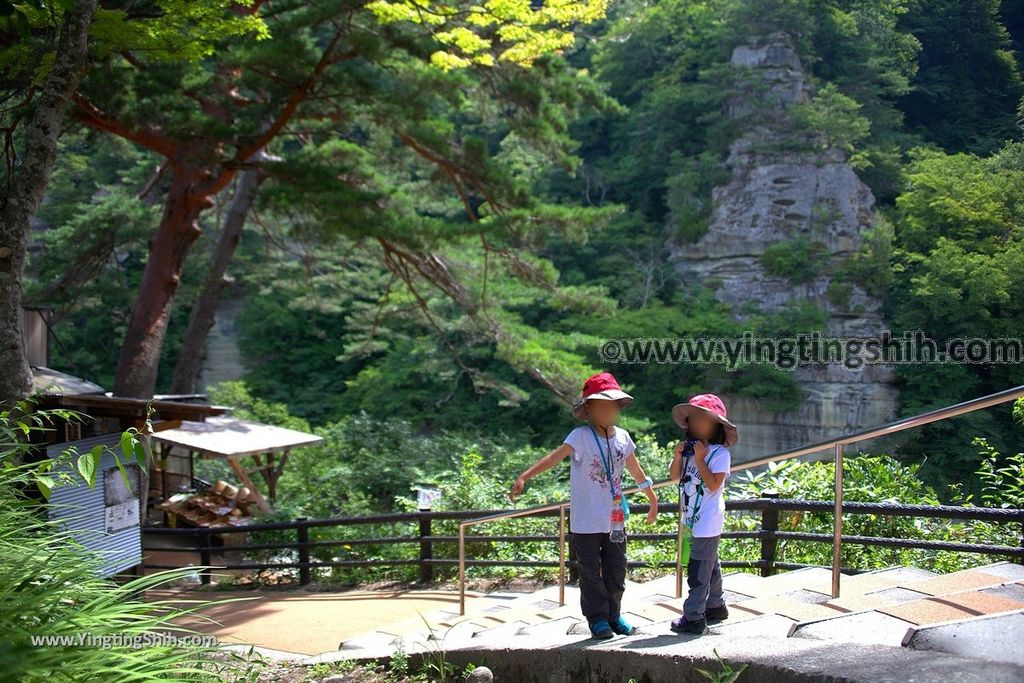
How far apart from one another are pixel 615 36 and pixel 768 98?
8619 mm

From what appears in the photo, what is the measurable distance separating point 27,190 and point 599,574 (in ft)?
17.1

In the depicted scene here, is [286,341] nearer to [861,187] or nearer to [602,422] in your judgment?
[861,187]

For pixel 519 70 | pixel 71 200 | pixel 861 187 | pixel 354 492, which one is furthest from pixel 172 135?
pixel 861 187

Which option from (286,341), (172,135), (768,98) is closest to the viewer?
(172,135)

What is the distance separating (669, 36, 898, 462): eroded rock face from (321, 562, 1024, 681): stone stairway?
20733 mm

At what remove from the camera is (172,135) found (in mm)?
11141

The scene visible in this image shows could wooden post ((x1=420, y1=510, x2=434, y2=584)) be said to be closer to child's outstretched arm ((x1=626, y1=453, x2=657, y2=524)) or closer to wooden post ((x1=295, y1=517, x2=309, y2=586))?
wooden post ((x1=295, y1=517, x2=309, y2=586))

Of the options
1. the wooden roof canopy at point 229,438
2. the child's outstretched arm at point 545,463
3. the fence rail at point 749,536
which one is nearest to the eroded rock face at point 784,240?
the wooden roof canopy at point 229,438

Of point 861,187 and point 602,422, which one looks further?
point 861,187

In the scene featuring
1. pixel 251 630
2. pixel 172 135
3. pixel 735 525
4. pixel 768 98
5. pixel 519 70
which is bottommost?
pixel 251 630

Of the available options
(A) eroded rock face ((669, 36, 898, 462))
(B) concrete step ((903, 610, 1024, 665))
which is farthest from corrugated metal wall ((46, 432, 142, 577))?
(A) eroded rock face ((669, 36, 898, 462))

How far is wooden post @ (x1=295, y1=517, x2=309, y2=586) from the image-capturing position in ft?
31.7

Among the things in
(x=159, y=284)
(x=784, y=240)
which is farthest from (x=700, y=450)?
(x=784, y=240)

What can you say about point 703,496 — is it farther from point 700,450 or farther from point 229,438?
point 229,438
